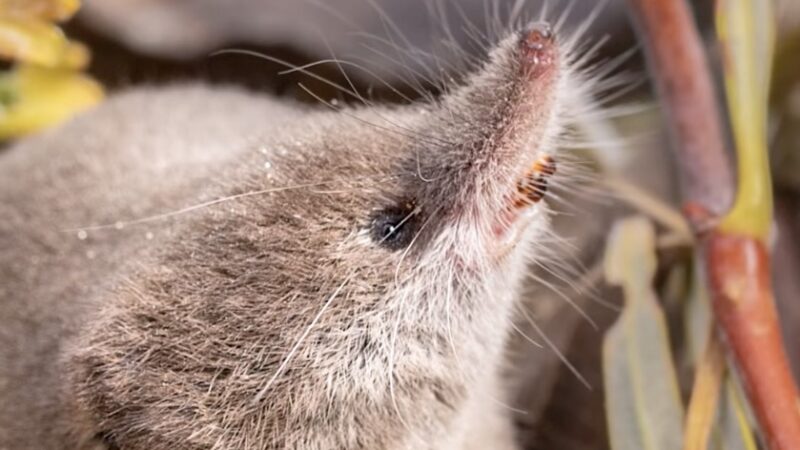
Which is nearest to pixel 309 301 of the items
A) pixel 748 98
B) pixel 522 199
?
pixel 522 199

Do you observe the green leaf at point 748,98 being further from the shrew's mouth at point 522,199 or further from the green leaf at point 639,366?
the shrew's mouth at point 522,199

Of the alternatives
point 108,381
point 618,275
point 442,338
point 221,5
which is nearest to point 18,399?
point 108,381

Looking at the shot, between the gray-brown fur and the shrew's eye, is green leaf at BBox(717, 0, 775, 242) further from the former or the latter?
the shrew's eye

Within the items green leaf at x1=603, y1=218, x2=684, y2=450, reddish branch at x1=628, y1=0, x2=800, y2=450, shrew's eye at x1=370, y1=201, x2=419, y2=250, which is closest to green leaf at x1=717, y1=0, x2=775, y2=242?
reddish branch at x1=628, y1=0, x2=800, y2=450

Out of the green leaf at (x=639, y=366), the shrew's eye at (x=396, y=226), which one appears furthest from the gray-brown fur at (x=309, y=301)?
the green leaf at (x=639, y=366)

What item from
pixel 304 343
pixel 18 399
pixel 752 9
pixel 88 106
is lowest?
Result: pixel 18 399

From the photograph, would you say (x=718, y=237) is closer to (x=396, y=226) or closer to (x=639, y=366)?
(x=639, y=366)

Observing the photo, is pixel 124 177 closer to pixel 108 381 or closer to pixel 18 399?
pixel 18 399
